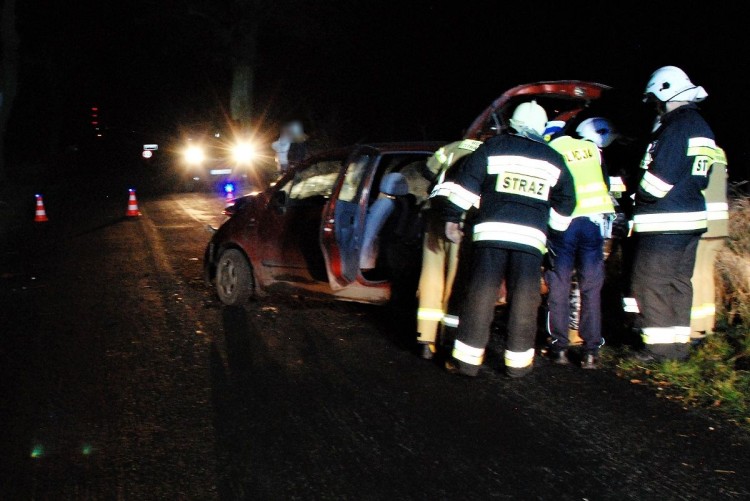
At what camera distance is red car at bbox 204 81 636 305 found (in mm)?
6191

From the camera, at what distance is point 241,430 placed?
4.37 m

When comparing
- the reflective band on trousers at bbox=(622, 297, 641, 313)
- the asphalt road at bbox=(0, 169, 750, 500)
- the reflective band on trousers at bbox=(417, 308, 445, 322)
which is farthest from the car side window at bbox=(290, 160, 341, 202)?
the reflective band on trousers at bbox=(622, 297, 641, 313)

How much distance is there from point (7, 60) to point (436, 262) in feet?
80.9

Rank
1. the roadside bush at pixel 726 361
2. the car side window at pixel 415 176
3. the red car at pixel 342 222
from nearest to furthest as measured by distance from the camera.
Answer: the roadside bush at pixel 726 361 → the red car at pixel 342 222 → the car side window at pixel 415 176

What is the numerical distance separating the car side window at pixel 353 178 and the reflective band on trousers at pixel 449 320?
1.45 meters

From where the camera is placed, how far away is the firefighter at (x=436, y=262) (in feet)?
17.8

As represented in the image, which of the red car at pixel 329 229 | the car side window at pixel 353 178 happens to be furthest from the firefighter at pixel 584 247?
the car side window at pixel 353 178

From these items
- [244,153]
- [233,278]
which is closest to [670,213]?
[233,278]

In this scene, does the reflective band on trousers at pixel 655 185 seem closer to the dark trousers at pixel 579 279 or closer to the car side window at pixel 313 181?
the dark trousers at pixel 579 279

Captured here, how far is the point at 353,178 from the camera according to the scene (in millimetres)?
6484

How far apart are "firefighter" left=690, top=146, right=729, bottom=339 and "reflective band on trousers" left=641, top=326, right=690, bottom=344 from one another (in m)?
0.32

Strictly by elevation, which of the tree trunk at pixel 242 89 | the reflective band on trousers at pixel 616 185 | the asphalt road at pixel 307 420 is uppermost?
the tree trunk at pixel 242 89

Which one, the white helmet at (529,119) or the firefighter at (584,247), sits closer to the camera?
the white helmet at (529,119)

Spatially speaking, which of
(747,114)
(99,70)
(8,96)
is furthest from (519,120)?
(99,70)
